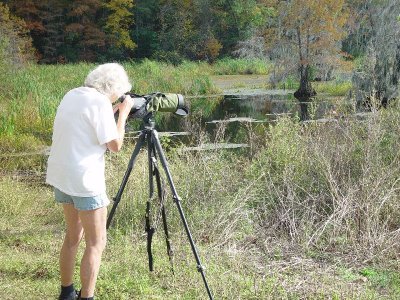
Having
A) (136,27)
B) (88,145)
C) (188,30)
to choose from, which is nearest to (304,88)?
(188,30)

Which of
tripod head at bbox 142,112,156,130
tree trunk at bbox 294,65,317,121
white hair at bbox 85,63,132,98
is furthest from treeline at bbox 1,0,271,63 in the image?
white hair at bbox 85,63,132,98

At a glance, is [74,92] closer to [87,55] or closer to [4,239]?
[4,239]

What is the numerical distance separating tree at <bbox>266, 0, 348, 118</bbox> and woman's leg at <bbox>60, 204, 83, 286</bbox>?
848 inches

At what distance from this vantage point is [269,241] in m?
5.44

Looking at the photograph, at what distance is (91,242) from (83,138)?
571 millimetres

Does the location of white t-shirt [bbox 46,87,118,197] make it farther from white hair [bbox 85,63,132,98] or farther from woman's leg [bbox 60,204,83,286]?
woman's leg [bbox 60,204,83,286]

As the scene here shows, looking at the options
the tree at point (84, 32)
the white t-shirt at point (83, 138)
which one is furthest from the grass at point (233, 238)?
the tree at point (84, 32)

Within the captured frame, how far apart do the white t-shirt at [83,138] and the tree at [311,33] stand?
71.4 ft

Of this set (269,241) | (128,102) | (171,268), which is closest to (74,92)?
(128,102)

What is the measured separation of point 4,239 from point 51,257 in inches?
34.0

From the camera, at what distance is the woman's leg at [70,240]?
3672mm

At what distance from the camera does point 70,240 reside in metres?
3.79

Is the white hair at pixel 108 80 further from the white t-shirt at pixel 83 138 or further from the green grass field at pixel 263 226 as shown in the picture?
the green grass field at pixel 263 226

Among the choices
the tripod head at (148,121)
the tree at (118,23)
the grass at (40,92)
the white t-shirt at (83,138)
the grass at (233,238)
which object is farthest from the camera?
the tree at (118,23)
